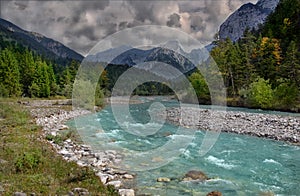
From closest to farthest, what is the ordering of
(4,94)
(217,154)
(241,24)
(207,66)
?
1. (217,154)
2. (4,94)
3. (207,66)
4. (241,24)

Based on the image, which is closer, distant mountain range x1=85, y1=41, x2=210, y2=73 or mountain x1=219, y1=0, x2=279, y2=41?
distant mountain range x1=85, y1=41, x2=210, y2=73

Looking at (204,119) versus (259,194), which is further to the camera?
(204,119)

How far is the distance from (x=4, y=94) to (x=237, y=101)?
41424 mm

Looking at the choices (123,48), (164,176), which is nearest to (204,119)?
(123,48)

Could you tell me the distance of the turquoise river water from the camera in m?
10.9

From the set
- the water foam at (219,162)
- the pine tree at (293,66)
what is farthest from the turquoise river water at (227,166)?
the pine tree at (293,66)

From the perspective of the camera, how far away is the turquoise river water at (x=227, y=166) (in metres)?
10.9

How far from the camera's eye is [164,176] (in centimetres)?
1233

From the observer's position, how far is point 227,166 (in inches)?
551

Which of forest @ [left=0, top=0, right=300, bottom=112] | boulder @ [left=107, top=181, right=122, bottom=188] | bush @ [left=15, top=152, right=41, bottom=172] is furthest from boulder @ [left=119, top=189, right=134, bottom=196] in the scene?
forest @ [left=0, top=0, right=300, bottom=112]

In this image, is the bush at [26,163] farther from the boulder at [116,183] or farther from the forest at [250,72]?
the forest at [250,72]

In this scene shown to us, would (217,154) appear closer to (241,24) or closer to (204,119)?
(204,119)

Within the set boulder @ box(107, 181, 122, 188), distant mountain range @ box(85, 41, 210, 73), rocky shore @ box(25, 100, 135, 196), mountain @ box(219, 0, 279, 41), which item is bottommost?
boulder @ box(107, 181, 122, 188)

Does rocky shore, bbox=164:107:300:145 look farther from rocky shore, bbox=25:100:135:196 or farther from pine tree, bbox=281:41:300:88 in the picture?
pine tree, bbox=281:41:300:88
